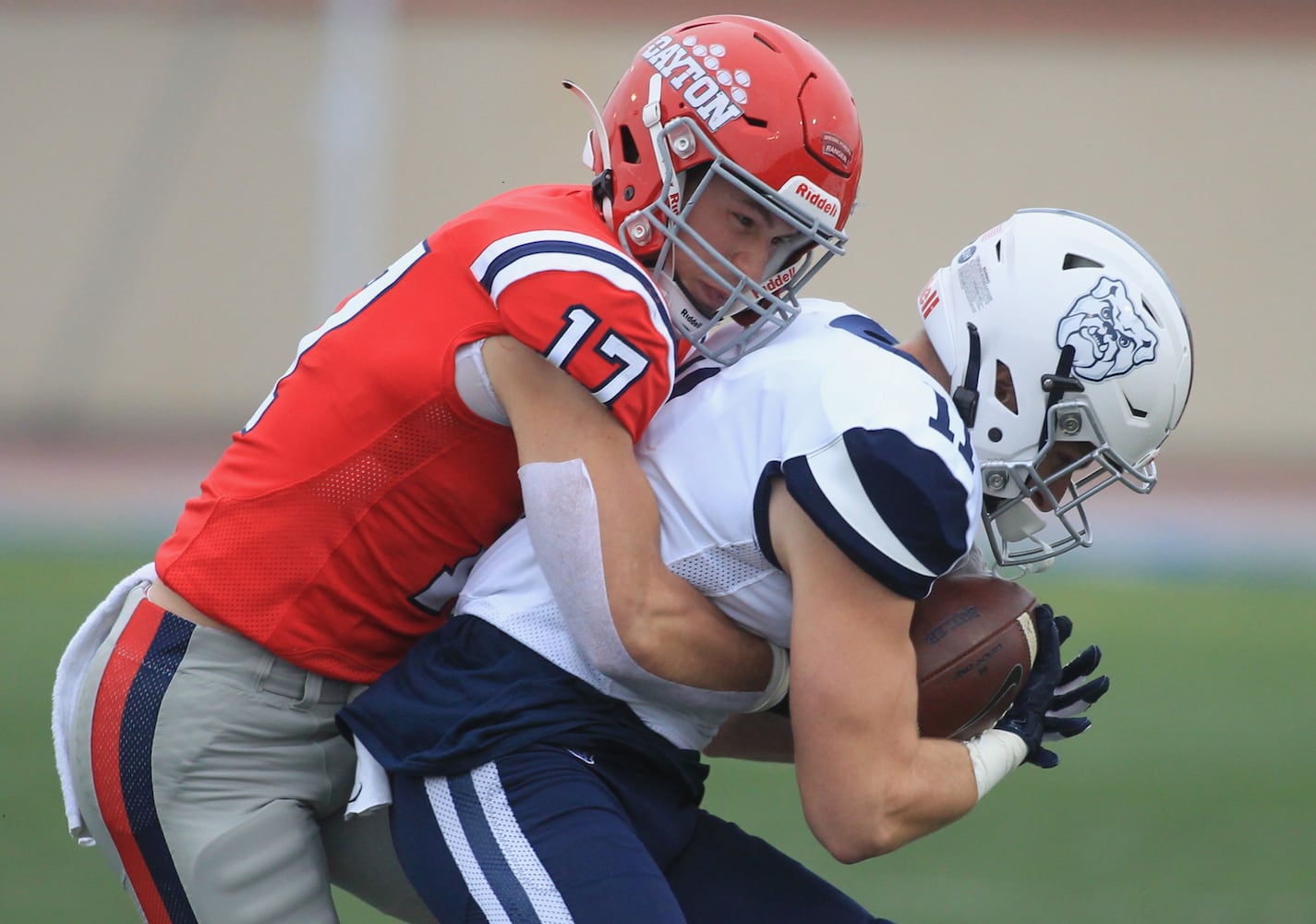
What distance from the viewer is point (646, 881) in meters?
1.88

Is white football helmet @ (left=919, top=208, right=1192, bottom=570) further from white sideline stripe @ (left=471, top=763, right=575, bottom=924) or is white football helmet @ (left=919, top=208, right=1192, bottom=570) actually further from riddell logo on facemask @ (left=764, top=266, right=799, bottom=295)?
white sideline stripe @ (left=471, top=763, right=575, bottom=924)

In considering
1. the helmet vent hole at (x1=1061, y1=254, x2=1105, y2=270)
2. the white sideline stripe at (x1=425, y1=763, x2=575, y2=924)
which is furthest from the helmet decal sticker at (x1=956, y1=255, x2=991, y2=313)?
the white sideline stripe at (x1=425, y1=763, x2=575, y2=924)

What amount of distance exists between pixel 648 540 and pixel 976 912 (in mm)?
2333

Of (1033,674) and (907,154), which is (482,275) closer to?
(1033,674)

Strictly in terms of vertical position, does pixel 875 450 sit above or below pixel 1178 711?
above

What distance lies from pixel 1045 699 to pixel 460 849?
3.11 ft

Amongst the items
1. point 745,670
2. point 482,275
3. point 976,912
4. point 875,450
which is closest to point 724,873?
point 745,670

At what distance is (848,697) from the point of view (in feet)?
6.16

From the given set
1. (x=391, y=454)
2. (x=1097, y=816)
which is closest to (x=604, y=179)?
(x=391, y=454)

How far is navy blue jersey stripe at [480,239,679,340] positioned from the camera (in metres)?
2.05

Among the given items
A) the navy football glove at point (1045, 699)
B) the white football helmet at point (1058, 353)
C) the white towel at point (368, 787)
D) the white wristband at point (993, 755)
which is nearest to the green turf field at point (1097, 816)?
the navy football glove at point (1045, 699)

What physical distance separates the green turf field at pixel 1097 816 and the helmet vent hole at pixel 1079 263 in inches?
79.9

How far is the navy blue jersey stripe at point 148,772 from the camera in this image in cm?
215

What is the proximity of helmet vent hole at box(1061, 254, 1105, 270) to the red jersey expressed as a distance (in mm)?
696
